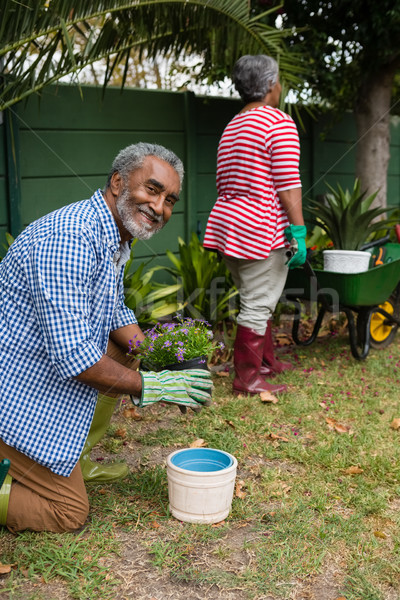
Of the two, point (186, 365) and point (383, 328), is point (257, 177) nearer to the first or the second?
point (186, 365)

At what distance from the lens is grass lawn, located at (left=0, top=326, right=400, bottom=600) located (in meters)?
2.19

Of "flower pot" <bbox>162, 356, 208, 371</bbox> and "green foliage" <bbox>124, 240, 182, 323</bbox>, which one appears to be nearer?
"flower pot" <bbox>162, 356, 208, 371</bbox>

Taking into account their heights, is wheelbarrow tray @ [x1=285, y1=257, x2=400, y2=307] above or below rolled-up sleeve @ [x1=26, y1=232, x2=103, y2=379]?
below

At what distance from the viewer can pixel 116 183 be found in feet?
8.35

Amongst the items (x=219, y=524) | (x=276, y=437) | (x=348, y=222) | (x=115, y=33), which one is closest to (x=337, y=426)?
(x=276, y=437)

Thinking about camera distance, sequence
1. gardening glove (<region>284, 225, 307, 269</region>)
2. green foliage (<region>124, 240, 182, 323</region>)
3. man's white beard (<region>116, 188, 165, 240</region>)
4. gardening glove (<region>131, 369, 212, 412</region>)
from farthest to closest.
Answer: green foliage (<region>124, 240, 182, 323</region>), gardening glove (<region>284, 225, 307, 269</region>), man's white beard (<region>116, 188, 165, 240</region>), gardening glove (<region>131, 369, 212, 412</region>)

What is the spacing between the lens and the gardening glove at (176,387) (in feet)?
7.81

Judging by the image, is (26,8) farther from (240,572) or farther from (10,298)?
(240,572)

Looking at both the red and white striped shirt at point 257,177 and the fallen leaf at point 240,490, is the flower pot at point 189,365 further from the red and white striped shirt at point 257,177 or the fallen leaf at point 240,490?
the red and white striped shirt at point 257,177

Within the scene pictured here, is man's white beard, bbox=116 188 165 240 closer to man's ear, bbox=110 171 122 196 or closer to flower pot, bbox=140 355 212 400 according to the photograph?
man's ear, bbox=110 171 122 196

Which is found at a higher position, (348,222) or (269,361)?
(348,222)

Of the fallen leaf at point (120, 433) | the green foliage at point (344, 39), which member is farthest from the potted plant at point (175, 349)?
the green foliage at point (344, 39)

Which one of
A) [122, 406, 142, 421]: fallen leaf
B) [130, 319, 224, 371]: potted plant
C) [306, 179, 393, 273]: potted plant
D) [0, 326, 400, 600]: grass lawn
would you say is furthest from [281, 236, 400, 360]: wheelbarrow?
[130, 319, 224, 371]: potted plant

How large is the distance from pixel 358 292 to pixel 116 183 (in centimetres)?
232
